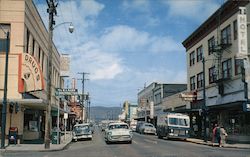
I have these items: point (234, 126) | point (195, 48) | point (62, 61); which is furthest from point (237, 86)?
point (62, 61)

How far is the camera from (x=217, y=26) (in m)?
41.3

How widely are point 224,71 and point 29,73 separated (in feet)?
63.8

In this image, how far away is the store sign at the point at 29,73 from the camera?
29906mm

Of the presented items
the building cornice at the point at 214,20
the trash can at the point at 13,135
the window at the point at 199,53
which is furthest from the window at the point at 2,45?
the window at the point at 199,53

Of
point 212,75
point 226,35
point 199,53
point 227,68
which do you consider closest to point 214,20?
point 226,35

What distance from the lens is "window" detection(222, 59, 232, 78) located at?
38031 mm

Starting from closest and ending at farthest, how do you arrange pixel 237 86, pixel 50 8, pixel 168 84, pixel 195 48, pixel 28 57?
1. pixel 50 8
2. pixel 28 57
3. pixel 237 86
4. pixel 195 48
5. pixel 168 84

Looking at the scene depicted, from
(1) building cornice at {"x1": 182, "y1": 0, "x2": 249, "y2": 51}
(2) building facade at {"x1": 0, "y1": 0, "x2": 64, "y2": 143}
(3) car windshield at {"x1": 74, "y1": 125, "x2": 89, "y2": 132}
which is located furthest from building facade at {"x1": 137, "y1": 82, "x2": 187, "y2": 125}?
(2) building facade at {"x1": 0, "y1": 0, "x2": 64, "y2": 143}

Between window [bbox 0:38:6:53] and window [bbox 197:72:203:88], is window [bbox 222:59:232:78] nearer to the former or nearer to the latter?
window [bbox 197:72:203:88]

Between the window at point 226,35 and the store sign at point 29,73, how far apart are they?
1832cm

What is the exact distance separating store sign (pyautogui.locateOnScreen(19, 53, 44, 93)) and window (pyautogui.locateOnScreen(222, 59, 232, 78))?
59.2 ft

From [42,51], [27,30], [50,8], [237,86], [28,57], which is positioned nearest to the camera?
[50,8]

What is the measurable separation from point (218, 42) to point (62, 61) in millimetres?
25698

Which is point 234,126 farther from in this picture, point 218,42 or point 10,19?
point 10,19
